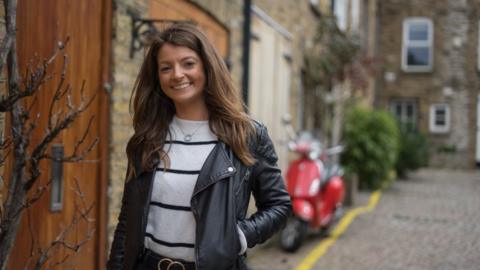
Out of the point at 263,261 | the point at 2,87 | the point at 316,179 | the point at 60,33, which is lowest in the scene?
the point at 263,261

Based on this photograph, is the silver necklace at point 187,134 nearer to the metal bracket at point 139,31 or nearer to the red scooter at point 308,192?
the metal bracket at point 139,31

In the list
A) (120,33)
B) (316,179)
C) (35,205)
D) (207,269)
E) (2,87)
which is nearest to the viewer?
(207,269)

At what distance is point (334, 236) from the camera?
8.61m

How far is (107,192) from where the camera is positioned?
14.8ft

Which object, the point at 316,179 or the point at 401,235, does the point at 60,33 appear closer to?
the point at 316,179

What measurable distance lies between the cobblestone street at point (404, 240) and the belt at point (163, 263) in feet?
14.3

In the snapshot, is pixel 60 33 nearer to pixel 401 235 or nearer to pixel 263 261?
pixel 263 261

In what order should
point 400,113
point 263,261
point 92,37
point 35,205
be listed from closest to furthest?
point 35,205 → point 92,37 → point 263,261 → point 400,113

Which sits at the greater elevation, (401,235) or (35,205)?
(35,205)

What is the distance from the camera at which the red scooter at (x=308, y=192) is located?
293 inches

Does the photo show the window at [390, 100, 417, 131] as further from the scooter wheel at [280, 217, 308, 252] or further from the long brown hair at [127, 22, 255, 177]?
the long brown hair at [127, 22, 255, 177]

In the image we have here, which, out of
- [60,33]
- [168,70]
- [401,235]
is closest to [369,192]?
[401,235]

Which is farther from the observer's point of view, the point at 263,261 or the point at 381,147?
the point at 381,147

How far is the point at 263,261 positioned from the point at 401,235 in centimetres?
257
